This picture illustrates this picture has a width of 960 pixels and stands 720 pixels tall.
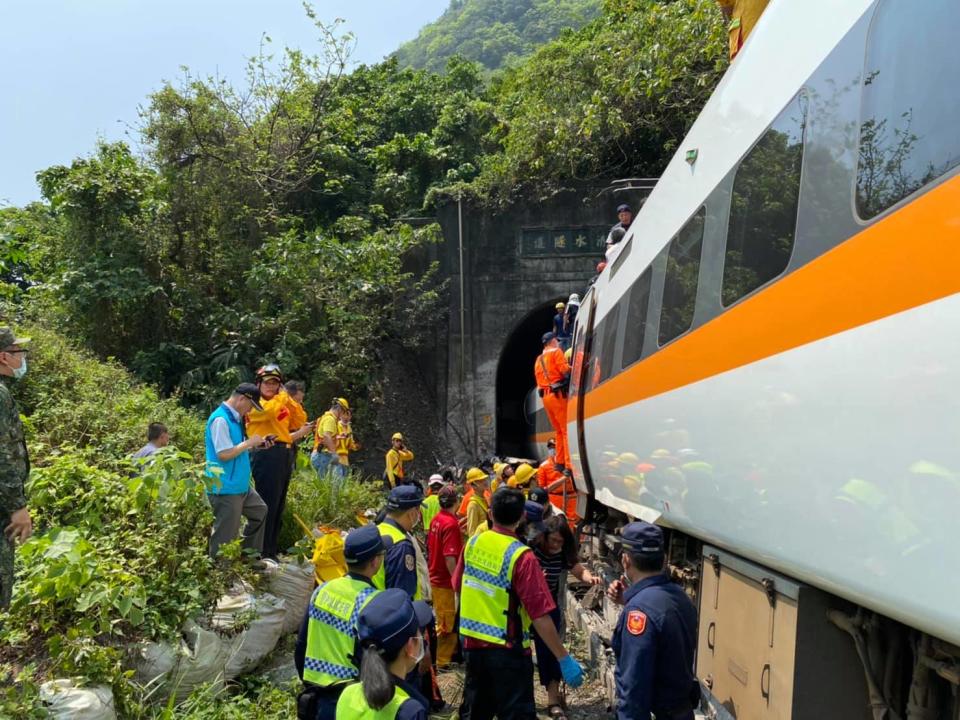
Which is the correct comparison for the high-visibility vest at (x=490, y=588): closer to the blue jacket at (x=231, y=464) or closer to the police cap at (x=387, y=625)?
the police cap at (x=387, y=625)

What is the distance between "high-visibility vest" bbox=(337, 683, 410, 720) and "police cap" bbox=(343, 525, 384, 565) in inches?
32.8

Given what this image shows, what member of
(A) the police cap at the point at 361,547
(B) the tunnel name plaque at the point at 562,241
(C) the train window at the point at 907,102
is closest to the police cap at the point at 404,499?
(A) the police cap at the point at 361,547

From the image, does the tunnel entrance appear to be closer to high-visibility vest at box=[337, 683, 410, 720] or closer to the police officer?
the police officer

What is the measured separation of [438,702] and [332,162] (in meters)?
18.2

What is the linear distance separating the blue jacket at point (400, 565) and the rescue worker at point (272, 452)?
257 centimetres

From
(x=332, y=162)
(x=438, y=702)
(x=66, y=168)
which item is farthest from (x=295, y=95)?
(x=438, y=702)

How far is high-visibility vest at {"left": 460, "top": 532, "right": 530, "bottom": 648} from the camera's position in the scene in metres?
4.37

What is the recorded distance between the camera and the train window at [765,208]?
3.09 m

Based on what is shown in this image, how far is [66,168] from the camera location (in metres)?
15.2

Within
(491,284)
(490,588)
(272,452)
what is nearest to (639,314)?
(490,588)

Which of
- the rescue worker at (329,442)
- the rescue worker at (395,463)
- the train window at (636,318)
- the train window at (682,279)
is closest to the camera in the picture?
the train window at (682,279)

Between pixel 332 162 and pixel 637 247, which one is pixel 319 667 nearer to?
pixel 637 247

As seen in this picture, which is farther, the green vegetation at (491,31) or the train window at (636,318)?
the green vegetation at (491,31)

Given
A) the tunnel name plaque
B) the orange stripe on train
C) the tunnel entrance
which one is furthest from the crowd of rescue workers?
the tunnel entrance
